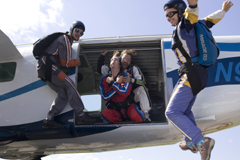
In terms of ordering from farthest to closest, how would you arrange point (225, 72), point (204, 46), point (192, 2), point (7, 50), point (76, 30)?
1. point (7, 50)
2. point (76, 30)
3. point (225, 72)
4. point (204, 46)
5. point (192, 2)

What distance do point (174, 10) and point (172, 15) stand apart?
8cm

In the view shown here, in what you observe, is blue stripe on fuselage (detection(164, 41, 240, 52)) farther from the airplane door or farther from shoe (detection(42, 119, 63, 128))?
shoe (detection(42, 119, 63, 128))

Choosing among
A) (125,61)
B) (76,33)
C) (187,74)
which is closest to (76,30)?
(76,33)

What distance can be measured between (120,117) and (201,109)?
165cm

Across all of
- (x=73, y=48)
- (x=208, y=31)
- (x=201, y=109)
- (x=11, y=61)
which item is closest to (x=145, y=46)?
(x=73, y=48)

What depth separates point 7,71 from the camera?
5.71 metres

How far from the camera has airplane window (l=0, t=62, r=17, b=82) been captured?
222 inches

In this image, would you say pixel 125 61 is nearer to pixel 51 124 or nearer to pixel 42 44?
pixel 42 44

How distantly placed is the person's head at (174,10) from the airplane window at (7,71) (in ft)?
12.0

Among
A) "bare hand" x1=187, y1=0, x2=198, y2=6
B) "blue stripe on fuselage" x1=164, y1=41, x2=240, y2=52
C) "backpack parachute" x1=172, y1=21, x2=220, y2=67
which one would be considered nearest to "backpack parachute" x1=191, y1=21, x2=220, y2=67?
"backpack parachute" x1=172, y1=21, x2=220, y2=67

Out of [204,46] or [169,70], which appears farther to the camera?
[169,70]

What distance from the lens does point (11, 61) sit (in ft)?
19.0

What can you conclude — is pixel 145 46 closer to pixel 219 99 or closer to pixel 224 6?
pixel 219 99

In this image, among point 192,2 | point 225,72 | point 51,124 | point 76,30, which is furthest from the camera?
point 76,30
